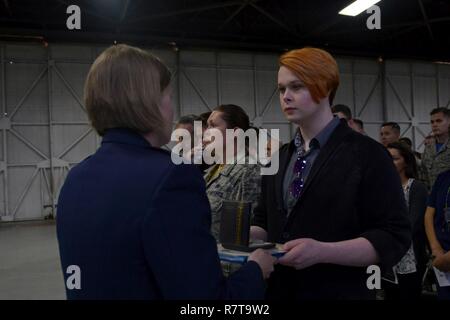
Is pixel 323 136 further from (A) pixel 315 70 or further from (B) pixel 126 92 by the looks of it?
(B) pixel 126 92

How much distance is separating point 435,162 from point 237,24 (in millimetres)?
9054

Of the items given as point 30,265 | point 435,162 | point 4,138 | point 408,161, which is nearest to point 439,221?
point 408,161

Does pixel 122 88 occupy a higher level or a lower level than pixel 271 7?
lower

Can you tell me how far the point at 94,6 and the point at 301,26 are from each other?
5625 millimetres

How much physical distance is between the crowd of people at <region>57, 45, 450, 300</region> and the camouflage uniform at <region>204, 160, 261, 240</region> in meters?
0.64

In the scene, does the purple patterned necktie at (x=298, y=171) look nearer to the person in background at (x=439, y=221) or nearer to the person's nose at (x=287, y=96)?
the person's nose at (x=287, y=96)

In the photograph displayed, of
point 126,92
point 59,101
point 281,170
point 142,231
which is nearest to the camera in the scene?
point 142,231

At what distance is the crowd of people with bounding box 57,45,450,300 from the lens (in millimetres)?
964

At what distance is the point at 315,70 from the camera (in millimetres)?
1396

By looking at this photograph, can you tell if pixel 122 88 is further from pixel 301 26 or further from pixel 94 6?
pixel 301 26

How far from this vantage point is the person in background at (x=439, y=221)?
113 inches

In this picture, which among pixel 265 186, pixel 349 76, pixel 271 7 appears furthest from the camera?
pixel 349 76
